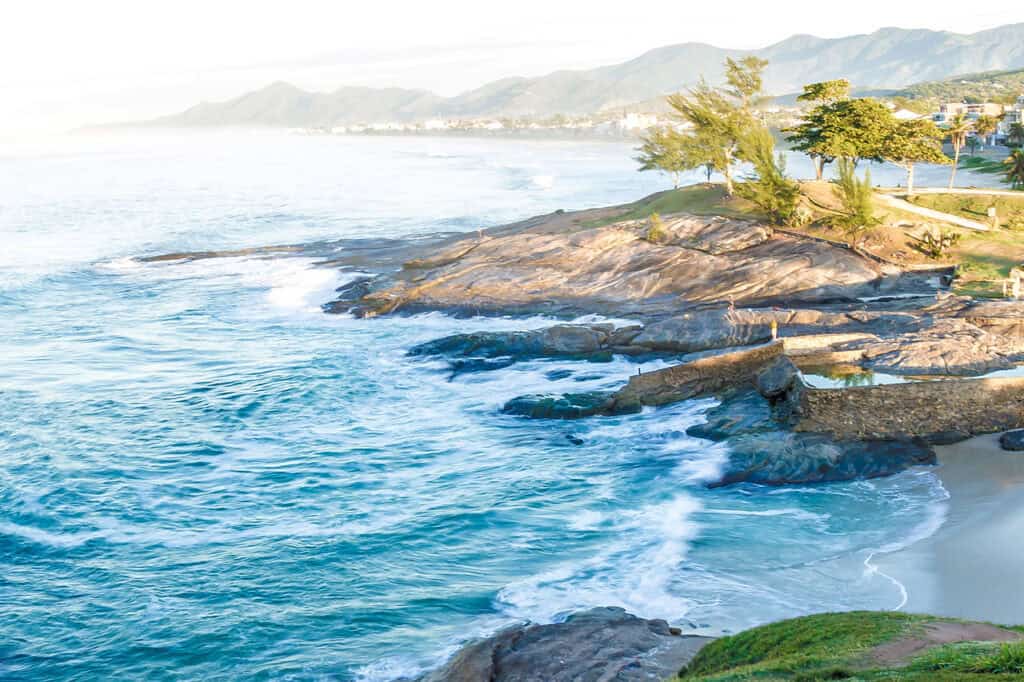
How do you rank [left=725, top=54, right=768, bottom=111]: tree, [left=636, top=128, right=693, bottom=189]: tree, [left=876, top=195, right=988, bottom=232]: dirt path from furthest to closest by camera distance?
1. [left=636, top=128, right=693, bottom=189]: tree
2. [left=725, top=54, right=768, bottom=111]: tree
3. [left=876, top=195, right=988, bottom=232]: dirt path

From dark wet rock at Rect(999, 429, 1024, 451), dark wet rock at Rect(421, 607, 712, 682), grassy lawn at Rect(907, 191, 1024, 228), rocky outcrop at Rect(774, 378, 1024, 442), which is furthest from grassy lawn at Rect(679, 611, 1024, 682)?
grassy lawn at Rect(907, 191, 1024, 228)

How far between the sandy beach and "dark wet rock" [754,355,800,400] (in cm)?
517

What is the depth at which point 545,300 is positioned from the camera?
50.8 m

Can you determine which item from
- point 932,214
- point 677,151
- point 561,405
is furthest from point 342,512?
point 677,151

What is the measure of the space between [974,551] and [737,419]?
10.3 metres

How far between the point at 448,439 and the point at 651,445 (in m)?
7.22

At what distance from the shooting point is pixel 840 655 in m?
14.9

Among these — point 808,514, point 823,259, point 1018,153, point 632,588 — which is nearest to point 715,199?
point 823,259

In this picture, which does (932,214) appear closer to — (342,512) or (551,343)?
(551,343)

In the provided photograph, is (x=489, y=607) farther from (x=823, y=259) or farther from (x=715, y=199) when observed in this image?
(x=715, y=199)

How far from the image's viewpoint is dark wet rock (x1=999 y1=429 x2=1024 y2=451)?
28.5 meters

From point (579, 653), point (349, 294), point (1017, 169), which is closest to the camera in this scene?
point (579, 653)

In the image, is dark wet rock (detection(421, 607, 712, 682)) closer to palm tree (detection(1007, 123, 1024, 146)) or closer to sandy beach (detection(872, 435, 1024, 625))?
sandy beach (detection(872, 435, 1024, 625))

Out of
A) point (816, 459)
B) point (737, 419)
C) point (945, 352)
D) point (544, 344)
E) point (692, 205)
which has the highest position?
point (692, 205)
